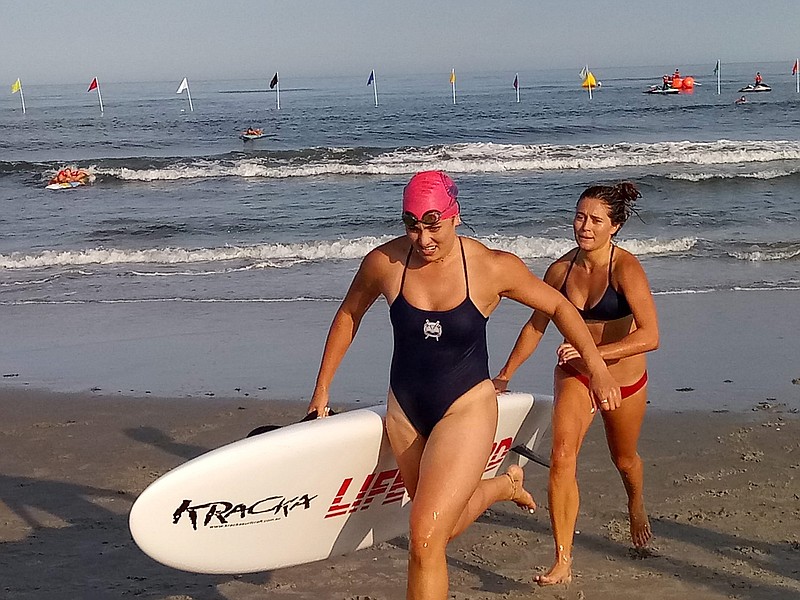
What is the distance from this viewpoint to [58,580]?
179 inches

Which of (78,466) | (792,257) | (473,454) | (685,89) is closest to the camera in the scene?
(473,454)

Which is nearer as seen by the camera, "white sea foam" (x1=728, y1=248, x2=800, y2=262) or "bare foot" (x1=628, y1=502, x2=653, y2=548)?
"bare foot" (x1=628, y1=502, x2=653, y2=548)

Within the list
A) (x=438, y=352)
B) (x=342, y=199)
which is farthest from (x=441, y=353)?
(x=342, y=199)

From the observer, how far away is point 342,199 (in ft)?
67.6

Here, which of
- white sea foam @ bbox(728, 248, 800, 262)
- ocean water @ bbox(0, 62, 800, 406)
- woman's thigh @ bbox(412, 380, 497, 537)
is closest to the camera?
woman's thigh @ bbox(412, 380, 497, 537)

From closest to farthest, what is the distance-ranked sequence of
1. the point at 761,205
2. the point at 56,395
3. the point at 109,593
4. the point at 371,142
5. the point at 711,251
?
the point at 109,593
the point at 56,395
the point at 711,251
the point at 761,205
the point at 371,142

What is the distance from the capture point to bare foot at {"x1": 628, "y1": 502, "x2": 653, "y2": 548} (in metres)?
4.71

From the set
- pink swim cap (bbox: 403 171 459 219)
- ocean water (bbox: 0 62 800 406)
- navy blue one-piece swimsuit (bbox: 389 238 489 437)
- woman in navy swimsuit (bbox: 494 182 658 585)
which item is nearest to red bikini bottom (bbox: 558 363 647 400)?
woman in navy swimsuit (bbox: 494 182 658 585)

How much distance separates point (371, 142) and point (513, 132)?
544 cm

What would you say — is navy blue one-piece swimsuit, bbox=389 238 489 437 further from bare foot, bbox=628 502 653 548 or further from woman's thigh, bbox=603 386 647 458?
bare foot, bbox=628 502 653 548

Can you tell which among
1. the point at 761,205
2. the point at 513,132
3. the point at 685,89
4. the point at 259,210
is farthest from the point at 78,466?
the point at 685,89

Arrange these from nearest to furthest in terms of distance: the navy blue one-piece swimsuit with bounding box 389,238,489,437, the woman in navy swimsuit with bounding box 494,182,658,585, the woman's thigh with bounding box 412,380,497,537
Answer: the woman's thigh with bounding box 412,380,497,537 < the navy blue one-piece swimsuit with bounding box 389,238,489,437 < the woman in navy swimsuit with bounding box 494,182,658,585

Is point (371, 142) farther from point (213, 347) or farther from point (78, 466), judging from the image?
point (78, 466)

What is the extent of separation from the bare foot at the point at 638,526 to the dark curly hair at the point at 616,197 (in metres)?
1.40
